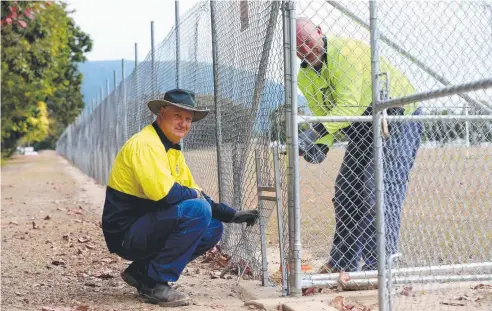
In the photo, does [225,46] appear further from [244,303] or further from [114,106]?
[114,106]

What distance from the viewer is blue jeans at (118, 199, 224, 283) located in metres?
4.95

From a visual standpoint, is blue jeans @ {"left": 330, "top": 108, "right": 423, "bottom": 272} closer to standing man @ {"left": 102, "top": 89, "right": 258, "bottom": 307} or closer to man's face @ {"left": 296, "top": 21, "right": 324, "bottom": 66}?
man's face @ {"left": 296, "top": 21, "right": 324, "bottom": 66}

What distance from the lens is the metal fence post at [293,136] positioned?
4.73 m

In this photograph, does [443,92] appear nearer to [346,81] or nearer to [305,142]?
[346,81]

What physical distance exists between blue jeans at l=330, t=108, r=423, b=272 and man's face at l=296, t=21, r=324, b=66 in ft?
1.88

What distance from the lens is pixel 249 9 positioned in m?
5.57

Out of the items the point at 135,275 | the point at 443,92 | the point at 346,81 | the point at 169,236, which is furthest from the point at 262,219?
the point at 443,92

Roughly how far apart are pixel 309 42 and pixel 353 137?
2.50ft

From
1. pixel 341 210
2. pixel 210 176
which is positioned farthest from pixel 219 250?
pixel 341 210

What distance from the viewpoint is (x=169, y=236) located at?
5.00 meters

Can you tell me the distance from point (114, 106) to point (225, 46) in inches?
396

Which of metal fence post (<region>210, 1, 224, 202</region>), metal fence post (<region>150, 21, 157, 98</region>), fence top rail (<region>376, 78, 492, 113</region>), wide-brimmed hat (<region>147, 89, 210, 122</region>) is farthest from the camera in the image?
metal fence post (<region>150, 21, 157, 98</region>)

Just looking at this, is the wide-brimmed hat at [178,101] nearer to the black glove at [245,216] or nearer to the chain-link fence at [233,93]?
the chain-link fence at [233,93]

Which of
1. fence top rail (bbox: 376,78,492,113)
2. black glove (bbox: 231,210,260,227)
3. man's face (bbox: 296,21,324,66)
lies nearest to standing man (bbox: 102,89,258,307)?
black glove (bbox: 231,210,260,227)
